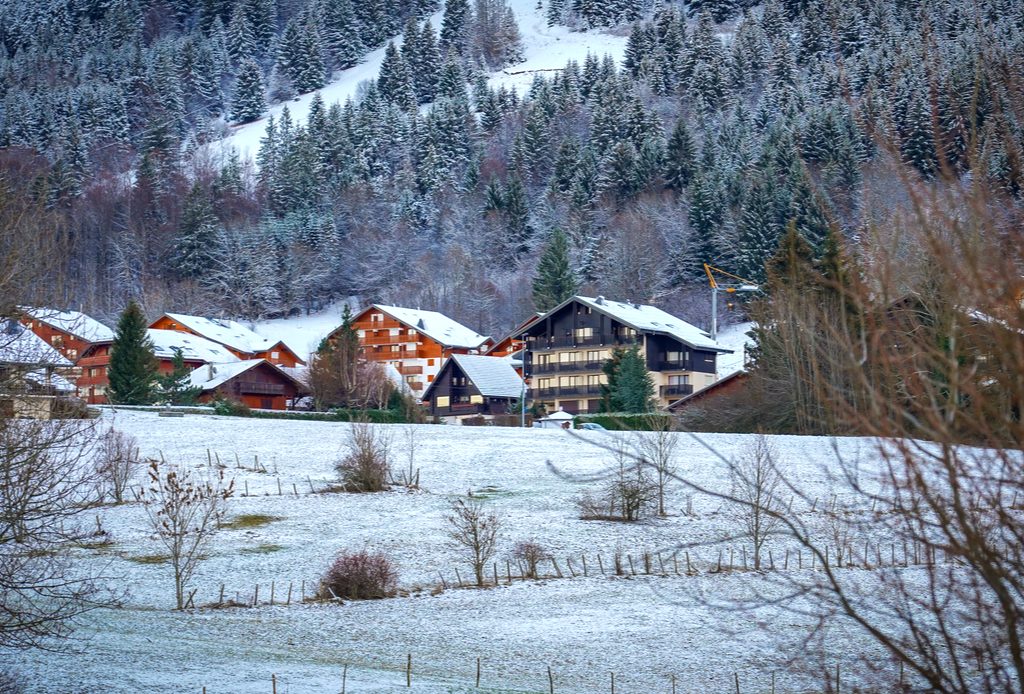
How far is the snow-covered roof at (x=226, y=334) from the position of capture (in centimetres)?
11569

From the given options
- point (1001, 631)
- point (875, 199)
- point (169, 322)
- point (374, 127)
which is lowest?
point (1001, 631)

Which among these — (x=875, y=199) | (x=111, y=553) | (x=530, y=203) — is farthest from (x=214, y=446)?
(x=530, y=203)

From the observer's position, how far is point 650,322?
8862 cm

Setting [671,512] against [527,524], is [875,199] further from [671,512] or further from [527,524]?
[671,512]

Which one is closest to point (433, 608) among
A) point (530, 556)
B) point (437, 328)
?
point (530, 556)

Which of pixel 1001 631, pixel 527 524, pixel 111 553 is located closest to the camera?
pixel 1001 631

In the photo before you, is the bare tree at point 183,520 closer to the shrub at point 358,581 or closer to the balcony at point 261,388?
the shrub at point 358,581

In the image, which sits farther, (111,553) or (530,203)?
(530,203)

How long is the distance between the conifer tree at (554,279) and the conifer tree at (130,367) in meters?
48.1

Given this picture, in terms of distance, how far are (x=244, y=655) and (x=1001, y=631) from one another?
66.5 ft

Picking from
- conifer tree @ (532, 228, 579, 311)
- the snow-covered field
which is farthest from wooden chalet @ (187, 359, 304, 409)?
the snow-covered field

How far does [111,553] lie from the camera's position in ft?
115

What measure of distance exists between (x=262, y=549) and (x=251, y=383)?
59.6 meters

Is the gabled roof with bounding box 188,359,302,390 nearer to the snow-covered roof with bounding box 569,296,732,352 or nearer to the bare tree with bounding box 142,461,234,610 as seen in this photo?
the snow-covered roof with bounding box 569,296,732,352
